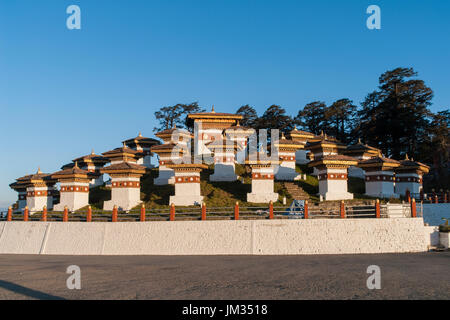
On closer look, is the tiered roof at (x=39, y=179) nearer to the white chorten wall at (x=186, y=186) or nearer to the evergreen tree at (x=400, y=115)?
the white chorten wall at (x=186, y=186)

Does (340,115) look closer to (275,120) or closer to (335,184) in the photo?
(275,120)

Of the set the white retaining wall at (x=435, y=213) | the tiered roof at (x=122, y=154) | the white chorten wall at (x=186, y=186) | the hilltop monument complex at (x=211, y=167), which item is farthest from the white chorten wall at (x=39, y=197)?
the white retaining wall at (x=435, y=213)

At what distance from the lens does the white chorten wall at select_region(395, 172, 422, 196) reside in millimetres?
32781

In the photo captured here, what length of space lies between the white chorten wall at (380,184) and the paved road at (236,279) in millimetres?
14042

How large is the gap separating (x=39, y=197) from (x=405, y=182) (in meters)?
34.8

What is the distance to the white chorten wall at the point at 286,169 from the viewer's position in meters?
35.4

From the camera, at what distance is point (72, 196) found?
101 feet

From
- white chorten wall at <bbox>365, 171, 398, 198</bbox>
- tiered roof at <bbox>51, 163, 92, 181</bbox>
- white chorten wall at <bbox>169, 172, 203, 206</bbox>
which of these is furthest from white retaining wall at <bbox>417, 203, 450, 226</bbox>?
tiered roof at <bbox>51, 163, 92, 181</bbox>

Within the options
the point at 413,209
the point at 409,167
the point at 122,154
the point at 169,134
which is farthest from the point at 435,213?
the point at 122,154

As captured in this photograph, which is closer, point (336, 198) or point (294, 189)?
point (336, 198)

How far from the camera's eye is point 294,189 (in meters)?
30.9
